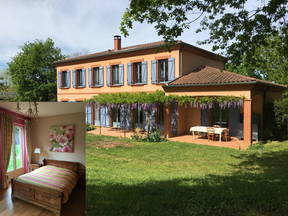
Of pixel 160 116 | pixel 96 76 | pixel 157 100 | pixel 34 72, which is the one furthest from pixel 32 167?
pixel 34 72

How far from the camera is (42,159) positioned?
67.0 inches

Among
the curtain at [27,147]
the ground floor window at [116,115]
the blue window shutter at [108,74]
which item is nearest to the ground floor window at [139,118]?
the ground floor window at [116,115]

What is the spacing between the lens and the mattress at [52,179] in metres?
1.59

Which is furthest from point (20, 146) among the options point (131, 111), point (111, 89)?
point (111, 89)

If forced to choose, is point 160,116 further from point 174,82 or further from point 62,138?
point 62,138

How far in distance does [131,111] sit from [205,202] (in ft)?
37.5

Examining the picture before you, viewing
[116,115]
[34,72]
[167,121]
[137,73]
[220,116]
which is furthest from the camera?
[34,72]

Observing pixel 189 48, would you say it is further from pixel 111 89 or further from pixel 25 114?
pixel 25 114

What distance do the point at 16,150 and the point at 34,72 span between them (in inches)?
1205

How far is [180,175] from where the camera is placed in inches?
219

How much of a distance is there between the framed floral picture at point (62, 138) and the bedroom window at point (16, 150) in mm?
202

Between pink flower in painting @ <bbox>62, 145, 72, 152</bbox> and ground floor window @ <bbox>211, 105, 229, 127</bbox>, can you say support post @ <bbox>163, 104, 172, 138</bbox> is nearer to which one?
ground floor window @ <bbox>211, 105, 229, 127</bbox>

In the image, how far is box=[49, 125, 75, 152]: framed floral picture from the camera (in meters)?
1.71

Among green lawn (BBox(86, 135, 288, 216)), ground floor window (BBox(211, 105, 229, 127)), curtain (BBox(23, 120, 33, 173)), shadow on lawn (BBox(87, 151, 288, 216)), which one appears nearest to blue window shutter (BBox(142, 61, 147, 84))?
ground floor window (BBox(211, 105, 229, 127))
